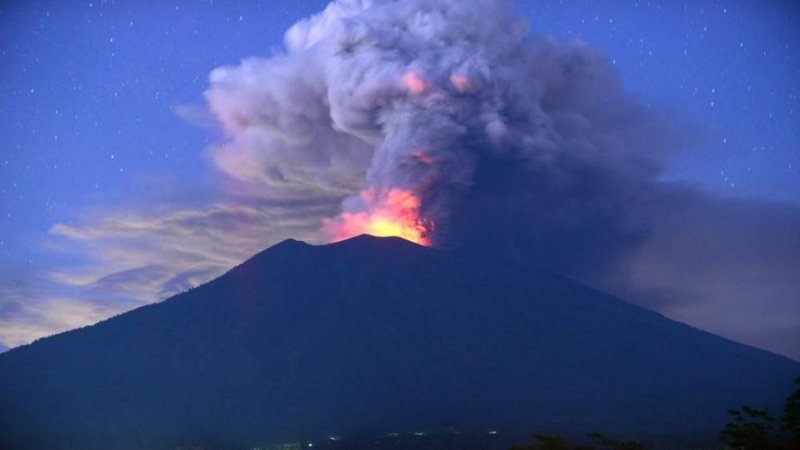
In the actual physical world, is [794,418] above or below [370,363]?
below

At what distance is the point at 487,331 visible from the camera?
123 meters

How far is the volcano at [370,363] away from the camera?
101 meters

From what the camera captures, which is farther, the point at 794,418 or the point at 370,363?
the point at 370,363

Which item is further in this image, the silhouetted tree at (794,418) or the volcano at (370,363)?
the volcano at (370,363)

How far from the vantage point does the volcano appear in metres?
101

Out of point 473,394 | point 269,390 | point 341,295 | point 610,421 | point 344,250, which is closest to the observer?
point 610,421

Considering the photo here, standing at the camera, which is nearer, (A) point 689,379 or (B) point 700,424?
(B) point 700,424

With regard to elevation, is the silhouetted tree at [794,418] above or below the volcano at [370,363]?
below

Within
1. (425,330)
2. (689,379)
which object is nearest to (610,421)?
(689,379)

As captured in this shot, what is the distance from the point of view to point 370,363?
11588 centimetres

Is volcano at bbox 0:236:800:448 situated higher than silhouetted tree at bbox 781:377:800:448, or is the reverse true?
volcano at bbox 0:236:800:448

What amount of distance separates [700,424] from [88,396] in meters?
69.9

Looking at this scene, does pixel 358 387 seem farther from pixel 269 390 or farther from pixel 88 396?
pixel 88 396

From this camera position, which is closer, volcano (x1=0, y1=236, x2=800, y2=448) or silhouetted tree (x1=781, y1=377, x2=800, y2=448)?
silhouetted tree (x1=781, y1=377, x2=800, y2=448)
